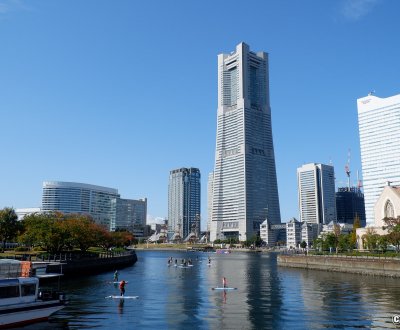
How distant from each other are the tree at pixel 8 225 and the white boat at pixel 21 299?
257 feet

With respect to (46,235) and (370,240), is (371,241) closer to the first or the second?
(370,240)

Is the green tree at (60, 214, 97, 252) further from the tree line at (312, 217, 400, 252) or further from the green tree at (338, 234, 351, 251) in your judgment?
the green tree at (338, 234, 351, 251)

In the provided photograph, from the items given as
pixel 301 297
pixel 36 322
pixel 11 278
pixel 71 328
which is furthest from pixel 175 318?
pixel 301 297

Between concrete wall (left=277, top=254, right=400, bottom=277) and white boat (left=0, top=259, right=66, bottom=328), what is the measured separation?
252ft

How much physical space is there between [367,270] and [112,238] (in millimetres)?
107974

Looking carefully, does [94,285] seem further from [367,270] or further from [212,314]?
[367,270]

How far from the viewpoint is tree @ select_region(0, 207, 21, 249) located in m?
118

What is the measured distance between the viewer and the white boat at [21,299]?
4106cm

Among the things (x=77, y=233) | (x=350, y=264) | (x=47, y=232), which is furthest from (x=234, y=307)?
(x=77, y=233)

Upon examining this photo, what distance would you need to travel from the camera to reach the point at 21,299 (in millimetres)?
42844

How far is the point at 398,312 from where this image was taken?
48219 millimetres

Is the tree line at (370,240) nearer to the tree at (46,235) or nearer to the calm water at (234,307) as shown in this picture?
the calm water at (234,307)

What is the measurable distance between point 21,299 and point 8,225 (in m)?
85.1

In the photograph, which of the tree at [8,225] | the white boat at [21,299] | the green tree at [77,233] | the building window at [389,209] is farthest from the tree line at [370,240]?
the tree at [8,225]
